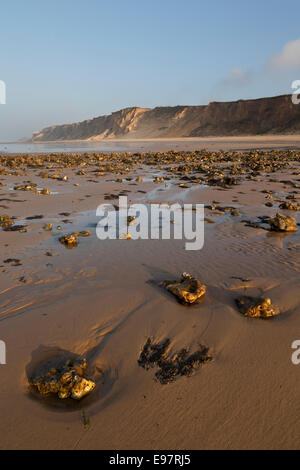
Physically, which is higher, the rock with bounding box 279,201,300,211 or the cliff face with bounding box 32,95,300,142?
the cliff face with bounding box 32,95,300,142

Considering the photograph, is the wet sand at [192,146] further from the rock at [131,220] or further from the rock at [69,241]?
the rock at [69,241]

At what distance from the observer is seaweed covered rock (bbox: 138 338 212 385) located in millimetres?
2424

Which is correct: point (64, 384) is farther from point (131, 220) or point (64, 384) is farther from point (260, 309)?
point (131, 220)

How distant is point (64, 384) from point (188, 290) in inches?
75.2

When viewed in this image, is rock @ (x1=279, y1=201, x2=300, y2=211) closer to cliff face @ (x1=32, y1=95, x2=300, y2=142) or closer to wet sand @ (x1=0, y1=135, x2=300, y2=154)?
wet sand @ (x1=0, y1=135, x2=300, y2=154)

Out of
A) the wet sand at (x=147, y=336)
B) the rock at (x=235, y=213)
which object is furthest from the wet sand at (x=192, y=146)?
the wet sand at (x=147, y=336)

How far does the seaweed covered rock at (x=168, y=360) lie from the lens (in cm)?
242

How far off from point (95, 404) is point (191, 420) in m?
0.79

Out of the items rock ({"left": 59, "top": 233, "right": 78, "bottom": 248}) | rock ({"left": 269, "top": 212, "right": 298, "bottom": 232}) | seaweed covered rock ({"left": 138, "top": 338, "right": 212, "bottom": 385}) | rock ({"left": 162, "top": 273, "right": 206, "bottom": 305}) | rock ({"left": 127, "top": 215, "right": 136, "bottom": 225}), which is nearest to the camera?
seaweed covered rock ({"left": 138, "top": 338, "right": 212, "bottom": 385})

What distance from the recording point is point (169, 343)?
2.80 metres

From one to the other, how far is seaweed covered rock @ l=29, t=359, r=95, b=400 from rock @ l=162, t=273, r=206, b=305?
161cm

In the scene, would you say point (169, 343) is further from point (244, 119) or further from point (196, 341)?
point (244, 119)

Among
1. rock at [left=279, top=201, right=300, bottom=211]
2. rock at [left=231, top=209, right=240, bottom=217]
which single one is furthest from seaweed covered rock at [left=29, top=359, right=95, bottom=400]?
rock at [left=279, top=201, right=300, bottom=211]

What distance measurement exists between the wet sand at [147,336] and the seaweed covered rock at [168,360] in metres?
0.08
